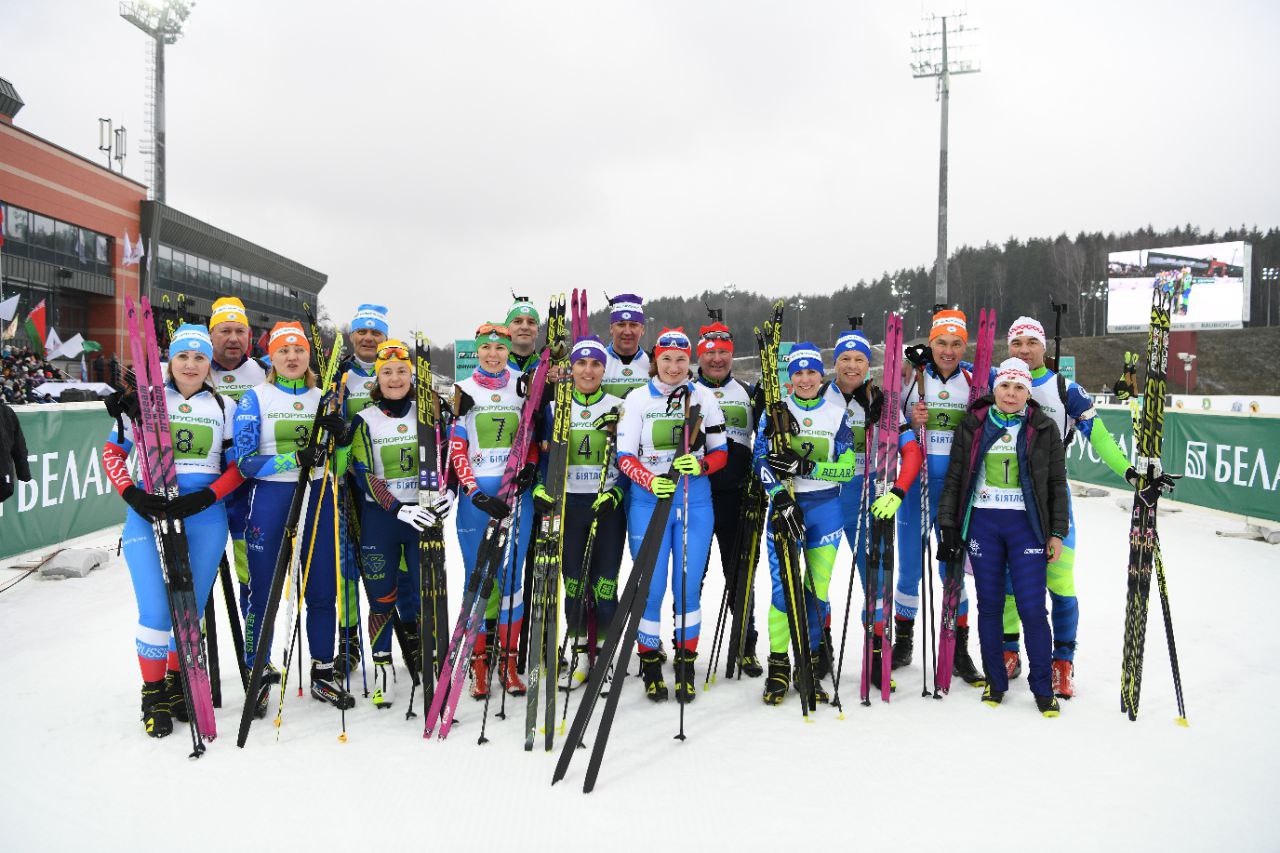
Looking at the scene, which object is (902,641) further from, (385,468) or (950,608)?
(385,468)

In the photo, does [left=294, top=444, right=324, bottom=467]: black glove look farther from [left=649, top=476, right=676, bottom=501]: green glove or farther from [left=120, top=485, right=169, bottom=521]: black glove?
[left=649, top=476, right=676, bottom=501]: green glove

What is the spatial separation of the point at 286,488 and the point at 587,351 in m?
1.74

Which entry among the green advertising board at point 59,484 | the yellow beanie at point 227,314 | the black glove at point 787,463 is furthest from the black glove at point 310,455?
the green advertising board at point 59,484

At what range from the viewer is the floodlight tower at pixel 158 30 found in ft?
95.6

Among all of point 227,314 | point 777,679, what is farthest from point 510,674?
point 227,314

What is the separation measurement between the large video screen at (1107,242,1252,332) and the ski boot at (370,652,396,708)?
123ft

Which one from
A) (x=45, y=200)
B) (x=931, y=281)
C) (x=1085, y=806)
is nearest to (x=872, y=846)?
(x=1085, y=806)

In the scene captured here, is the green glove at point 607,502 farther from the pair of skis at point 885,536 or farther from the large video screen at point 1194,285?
the large video screen at point 1194,285

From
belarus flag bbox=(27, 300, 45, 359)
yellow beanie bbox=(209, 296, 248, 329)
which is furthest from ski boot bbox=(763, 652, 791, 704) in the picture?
belarus flag bbox=(27, 300, 45, 359)

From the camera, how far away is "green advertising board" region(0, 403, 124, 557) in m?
6.83

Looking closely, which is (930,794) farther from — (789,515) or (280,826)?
(280,826)

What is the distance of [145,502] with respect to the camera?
3.26 metres

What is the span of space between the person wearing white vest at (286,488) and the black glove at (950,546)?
3.21m

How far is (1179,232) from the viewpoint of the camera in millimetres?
65688
